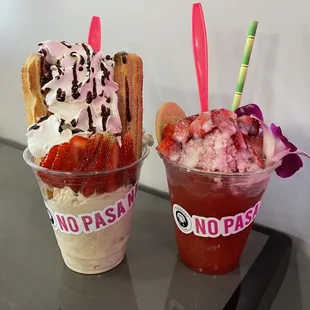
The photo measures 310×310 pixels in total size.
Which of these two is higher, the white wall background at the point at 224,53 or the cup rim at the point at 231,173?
the white wall background at the point at 224,53

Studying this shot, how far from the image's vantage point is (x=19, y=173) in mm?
1149

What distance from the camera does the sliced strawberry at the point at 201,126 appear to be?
2.13 ft

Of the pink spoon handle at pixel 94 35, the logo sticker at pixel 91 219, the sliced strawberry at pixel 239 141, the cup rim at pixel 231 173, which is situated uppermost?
the pink spoon handle at pixel 94 35

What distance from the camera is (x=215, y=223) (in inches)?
26.7

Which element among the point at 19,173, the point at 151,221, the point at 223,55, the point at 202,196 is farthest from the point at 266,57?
the point at 19,173

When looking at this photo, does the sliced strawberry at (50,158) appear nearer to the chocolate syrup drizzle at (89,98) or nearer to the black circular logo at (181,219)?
the chocolate syrup drizzle at (89,98)

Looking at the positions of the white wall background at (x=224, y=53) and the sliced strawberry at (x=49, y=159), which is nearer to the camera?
the sliced strawberry at (x=49, y=159)

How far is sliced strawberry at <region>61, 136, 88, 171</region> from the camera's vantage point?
0.63 m

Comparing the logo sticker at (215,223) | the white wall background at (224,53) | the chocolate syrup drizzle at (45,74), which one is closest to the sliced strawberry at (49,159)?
the chocolate syrup drizzle at (45,74)

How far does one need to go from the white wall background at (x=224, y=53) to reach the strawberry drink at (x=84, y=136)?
0.66 feet

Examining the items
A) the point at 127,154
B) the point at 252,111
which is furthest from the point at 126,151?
the point at 252,111

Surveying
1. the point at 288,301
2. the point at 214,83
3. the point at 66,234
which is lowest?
the point at 288,301

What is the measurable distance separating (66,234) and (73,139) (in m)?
0.17

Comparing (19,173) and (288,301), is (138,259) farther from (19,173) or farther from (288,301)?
(19,173)
